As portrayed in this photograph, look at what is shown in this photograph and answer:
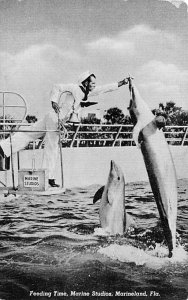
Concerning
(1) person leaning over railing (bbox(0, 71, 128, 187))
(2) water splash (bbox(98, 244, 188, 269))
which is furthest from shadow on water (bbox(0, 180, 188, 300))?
(1) person leaning over railing (bbox(0, 71, 128, 187))

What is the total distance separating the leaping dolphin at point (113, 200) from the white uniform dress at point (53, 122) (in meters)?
0.28

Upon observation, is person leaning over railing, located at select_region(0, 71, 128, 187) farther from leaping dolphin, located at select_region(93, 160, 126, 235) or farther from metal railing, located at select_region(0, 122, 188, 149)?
leaping dolphin, located at select_region(93, 160, 126, 235)

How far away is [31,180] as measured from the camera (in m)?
2.10

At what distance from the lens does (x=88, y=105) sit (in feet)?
6.97

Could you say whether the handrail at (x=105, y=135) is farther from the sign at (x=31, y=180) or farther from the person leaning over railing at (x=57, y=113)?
the sign at (x=31, y=180)

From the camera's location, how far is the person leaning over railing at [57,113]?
210 cm

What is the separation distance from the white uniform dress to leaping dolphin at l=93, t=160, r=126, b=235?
28 cm

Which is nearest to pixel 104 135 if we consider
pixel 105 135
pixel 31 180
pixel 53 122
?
pixel 105 135

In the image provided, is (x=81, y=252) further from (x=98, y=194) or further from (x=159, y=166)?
(x=159, y=166)

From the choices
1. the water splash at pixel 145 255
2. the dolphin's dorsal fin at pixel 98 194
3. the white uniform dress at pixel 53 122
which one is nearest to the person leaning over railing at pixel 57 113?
the white uniform dress at pixel 53 122

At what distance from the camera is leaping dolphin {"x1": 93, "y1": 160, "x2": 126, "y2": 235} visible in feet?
6.94

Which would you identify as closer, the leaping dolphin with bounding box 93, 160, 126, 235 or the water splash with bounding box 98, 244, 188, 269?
the water splash with bounding box 98, 244, 188, 269

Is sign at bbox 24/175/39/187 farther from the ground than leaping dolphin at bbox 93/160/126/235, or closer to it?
farther from the ground

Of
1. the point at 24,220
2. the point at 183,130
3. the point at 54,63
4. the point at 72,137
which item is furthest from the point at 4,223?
the point at 183,130
